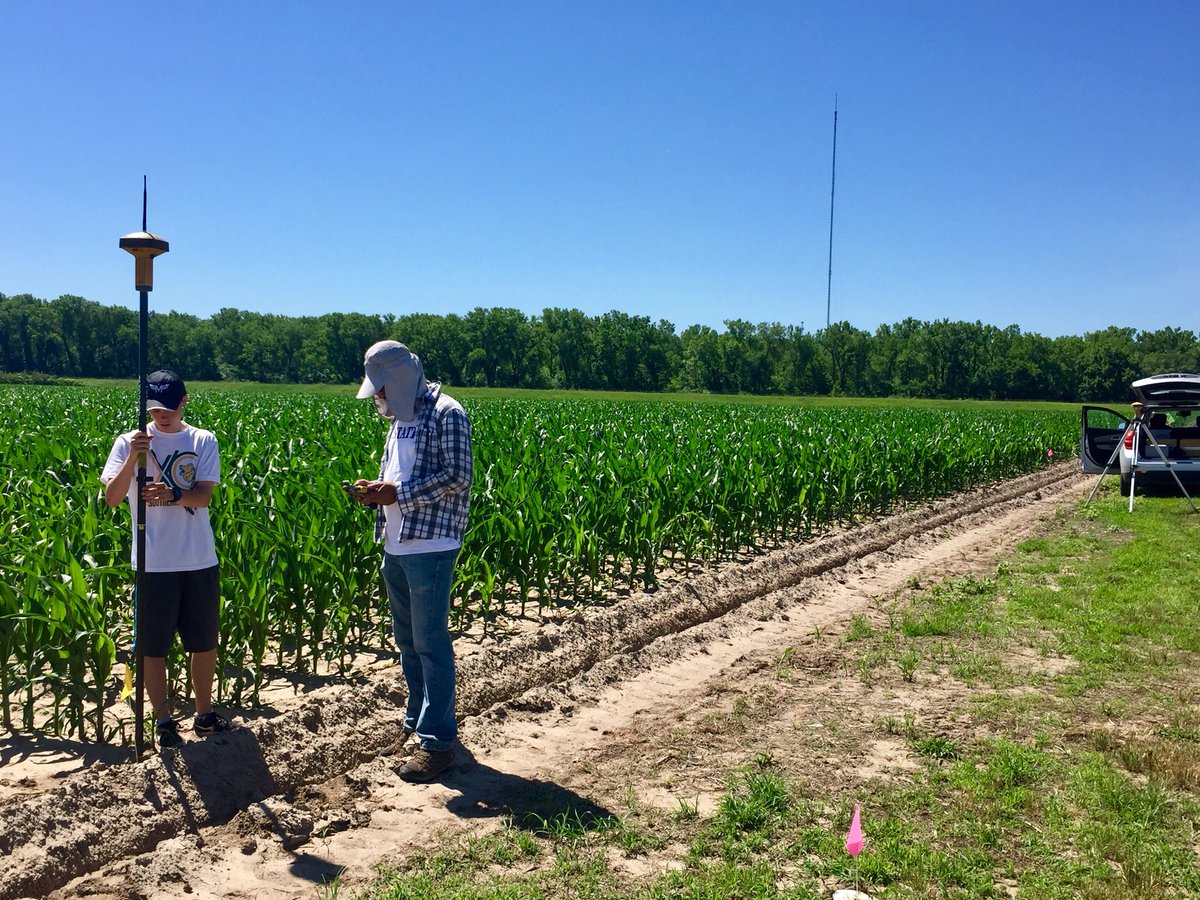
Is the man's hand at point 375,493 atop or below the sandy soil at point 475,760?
atop

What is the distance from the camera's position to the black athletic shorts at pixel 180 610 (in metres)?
4.39

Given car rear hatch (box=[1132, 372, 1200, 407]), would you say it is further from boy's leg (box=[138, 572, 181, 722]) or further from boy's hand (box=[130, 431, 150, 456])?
boy's hand (box=[130, 431, 150, 456])

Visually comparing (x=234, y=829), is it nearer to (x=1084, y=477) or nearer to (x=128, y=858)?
(x=128, y=858)

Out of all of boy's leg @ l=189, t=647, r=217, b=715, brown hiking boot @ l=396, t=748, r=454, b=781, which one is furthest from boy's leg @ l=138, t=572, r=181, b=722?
brown hiking boot @ l=396, t=748, r=454, b=781

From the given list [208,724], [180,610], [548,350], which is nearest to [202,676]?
[208,724]

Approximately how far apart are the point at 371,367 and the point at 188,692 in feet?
7.65

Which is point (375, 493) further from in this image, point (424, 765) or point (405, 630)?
point (424, 765)

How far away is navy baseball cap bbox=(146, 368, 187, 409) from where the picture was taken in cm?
439

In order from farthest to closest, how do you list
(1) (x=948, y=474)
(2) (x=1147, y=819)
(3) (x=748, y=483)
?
(1) (x=948, y=474), (3) (x=748, y=483), (2) (x=1147, y=819)

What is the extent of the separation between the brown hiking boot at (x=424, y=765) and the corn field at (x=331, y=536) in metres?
1.32

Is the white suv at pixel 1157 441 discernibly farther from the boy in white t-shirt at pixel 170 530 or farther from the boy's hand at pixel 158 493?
the boy's hand at pixel 158 493

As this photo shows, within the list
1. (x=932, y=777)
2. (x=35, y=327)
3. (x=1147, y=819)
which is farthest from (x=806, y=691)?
(x=35, y=327)

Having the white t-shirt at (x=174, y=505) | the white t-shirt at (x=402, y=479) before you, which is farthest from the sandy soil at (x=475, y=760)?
the white t-shirt at (x=402, y=479)

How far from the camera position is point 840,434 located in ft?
62.3
